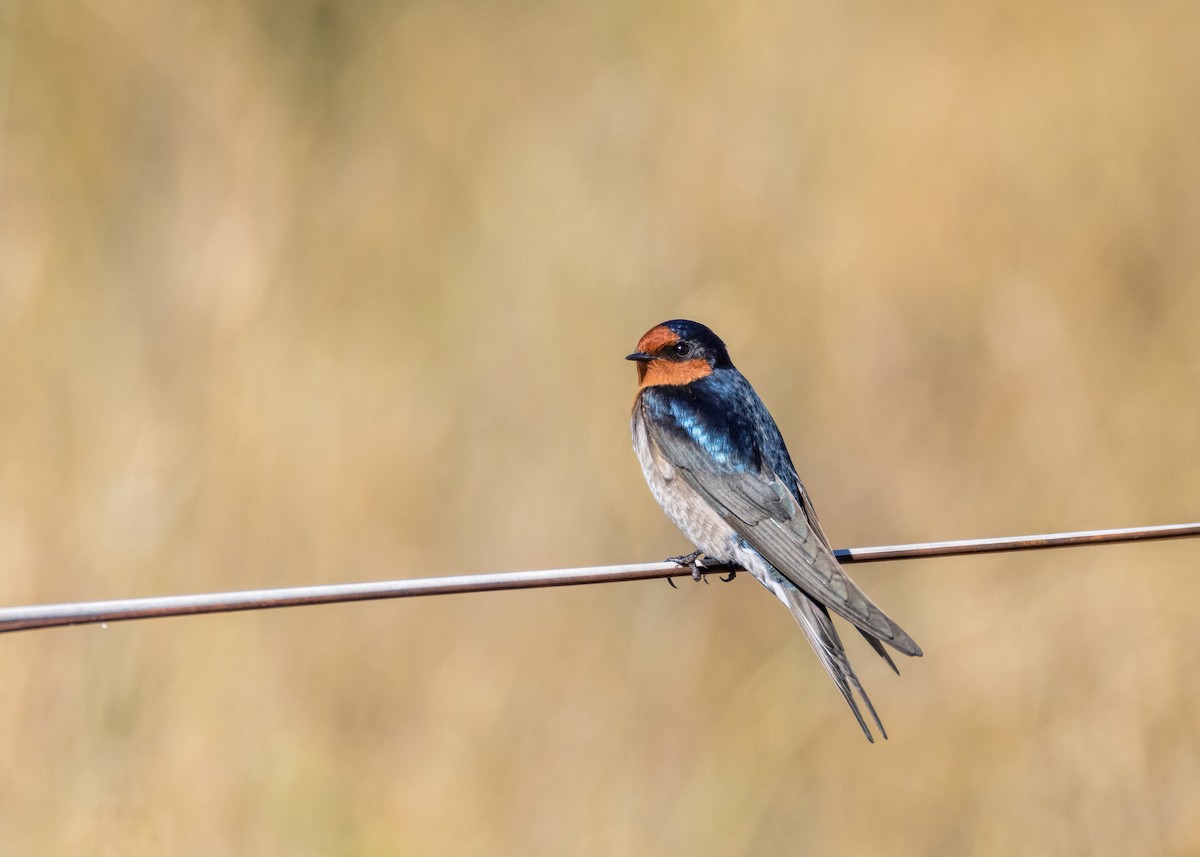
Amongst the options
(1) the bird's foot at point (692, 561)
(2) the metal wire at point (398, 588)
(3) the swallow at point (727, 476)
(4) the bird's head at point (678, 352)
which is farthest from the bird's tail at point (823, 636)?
(4) the bird's head at point (678, 352)

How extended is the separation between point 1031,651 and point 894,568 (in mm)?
427

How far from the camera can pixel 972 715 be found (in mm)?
2475

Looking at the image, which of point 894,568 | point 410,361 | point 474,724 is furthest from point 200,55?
point 894,568

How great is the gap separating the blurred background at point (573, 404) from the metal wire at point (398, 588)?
2.98ft

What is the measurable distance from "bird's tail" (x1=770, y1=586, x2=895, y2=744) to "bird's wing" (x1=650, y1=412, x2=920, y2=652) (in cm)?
8

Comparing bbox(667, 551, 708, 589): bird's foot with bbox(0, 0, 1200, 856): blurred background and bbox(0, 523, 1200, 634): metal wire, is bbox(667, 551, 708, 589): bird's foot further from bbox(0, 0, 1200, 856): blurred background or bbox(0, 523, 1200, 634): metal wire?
bbox(0, 523, 1200, 634): metal wire

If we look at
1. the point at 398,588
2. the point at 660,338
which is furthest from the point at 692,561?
the point at 398,588

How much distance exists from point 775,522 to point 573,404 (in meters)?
0.74

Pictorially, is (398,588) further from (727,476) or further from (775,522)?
(727,476)

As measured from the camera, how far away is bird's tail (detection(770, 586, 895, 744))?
6.76ft

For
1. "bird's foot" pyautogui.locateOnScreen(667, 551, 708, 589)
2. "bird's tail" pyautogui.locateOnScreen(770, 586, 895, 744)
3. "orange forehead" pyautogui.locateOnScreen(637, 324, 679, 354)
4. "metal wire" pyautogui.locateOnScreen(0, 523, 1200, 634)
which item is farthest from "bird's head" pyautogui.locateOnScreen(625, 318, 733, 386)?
"metal wire" pyautogui.locateOnScreen(0, 523, 1200, 634)

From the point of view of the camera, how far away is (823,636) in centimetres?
215

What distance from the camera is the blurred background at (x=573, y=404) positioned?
7.77 ft

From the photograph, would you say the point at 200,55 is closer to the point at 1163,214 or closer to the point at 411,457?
the point at 411,457
